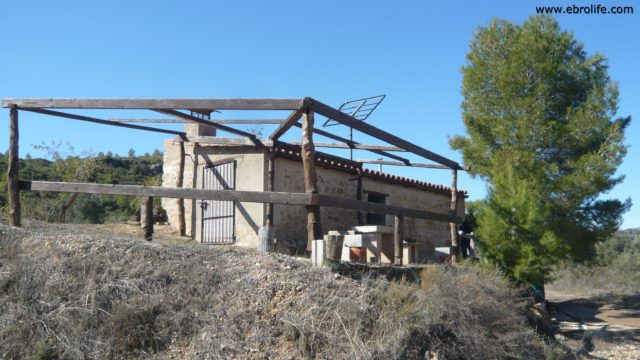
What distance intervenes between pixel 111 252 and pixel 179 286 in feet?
4.02

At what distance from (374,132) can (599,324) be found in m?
7.83

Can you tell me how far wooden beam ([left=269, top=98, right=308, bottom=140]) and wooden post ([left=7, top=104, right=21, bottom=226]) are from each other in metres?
4.43

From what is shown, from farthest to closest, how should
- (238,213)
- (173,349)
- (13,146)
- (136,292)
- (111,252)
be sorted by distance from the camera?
(238,213), (13,146), (111,252), (136,292), (173,349)

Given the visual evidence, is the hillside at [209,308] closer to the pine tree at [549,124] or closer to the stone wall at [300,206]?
the stone wall at [300,206]

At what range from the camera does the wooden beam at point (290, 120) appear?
773 cm

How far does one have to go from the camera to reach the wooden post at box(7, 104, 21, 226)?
873 cm

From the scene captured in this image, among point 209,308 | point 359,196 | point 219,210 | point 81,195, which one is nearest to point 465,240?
point 359,196

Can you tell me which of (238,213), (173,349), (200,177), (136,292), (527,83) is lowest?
(173,349)

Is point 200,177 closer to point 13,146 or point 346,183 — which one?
point 346,183

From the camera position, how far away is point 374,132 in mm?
9188

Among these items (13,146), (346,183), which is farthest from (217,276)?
(346,183)

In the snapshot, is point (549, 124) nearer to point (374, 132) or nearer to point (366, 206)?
point (374, 132)

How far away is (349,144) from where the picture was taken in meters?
12.0

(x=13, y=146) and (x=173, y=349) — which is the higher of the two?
(x=13, y=146)
